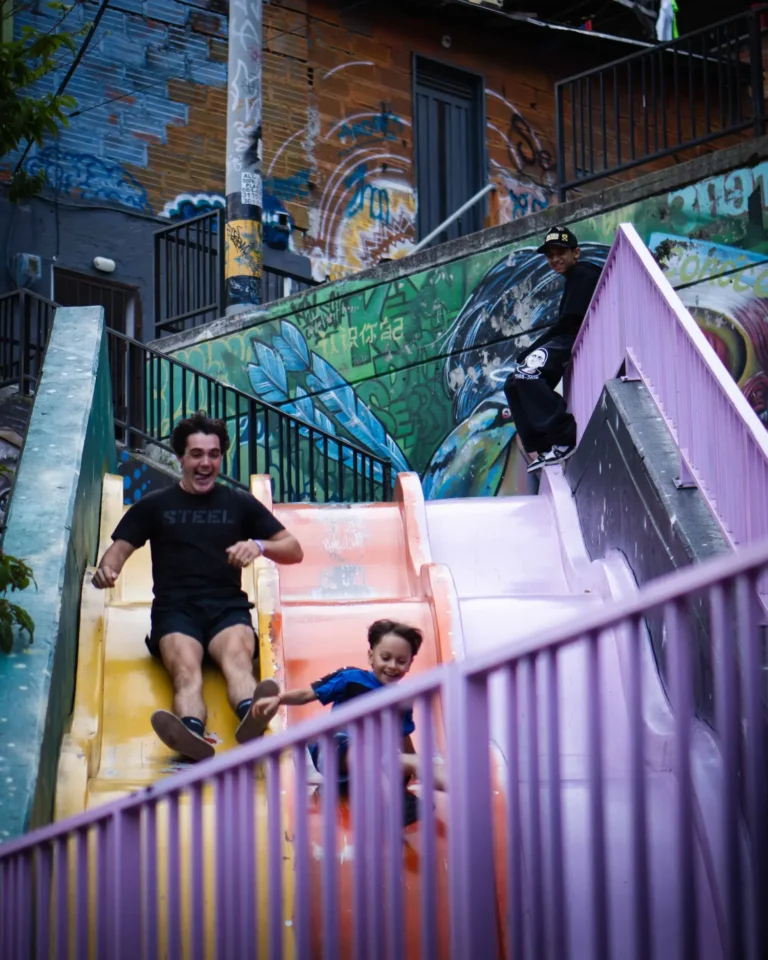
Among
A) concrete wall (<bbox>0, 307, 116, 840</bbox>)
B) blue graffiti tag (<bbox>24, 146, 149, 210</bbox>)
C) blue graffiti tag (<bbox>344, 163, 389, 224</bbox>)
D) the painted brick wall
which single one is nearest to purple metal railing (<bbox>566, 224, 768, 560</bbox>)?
concrete wall (<bbox>0, 307, 116, 840</bbox>)

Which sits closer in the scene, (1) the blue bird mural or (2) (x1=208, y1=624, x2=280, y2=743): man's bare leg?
(2) (x1=208, y1=624, x2=280, y2=743): man's bare leg

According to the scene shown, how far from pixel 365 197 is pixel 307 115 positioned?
1.36 m

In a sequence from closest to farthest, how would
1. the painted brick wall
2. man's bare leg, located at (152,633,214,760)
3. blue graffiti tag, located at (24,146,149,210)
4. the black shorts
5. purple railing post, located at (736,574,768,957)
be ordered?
purple railing post, located at (736,574,768,957) < man's bare leg, located at (152,633,214,760) < the black shorts < blue graffiti tag, located at (24,146,149,210) < the painted brick wall

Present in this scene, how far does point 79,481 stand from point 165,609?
2.74 feet

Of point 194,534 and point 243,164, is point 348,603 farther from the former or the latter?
point 243,164

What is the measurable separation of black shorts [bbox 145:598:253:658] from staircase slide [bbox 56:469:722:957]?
12 centimetres

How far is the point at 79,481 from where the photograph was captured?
775 cm

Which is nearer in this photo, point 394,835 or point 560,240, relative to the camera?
point 394,835

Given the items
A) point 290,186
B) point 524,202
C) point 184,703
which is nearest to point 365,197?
point 290,186

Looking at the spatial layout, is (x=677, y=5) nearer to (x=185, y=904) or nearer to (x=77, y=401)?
(x=77, y=401)

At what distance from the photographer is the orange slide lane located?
18.5 feet

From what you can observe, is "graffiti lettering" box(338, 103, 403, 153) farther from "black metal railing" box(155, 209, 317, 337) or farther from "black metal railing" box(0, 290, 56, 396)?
"black metal railing" box(0, 290, 56, 396)

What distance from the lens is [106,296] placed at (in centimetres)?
2034

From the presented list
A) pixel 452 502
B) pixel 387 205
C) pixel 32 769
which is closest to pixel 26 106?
pixel 32 769
